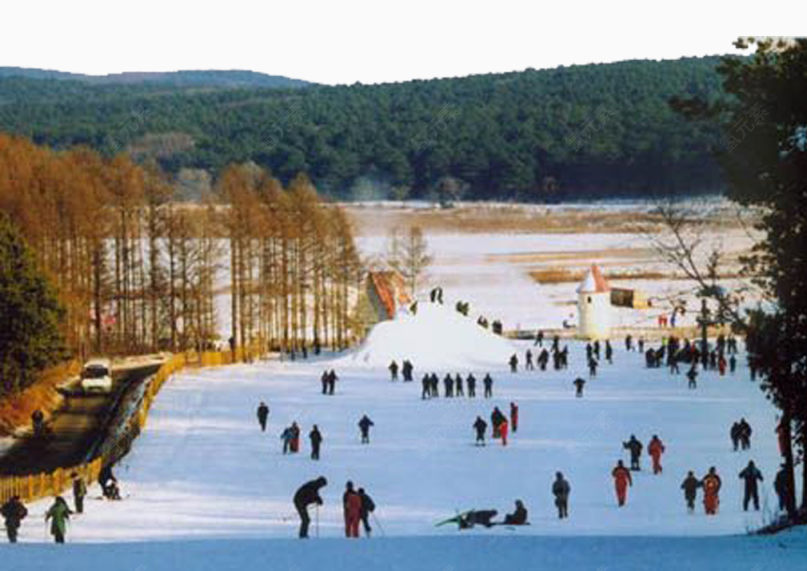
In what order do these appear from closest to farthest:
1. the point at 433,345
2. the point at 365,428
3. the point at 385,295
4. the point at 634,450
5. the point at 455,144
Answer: the point at 634,450 → the point at 365,428 → the point at 433,345 → the point at 385,295 → the point at 455,144

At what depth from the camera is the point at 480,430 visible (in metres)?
31.9

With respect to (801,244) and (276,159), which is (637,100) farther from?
(801,244)

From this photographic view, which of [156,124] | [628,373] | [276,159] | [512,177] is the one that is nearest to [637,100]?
[512,177]

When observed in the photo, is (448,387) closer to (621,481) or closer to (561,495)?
(621,481)

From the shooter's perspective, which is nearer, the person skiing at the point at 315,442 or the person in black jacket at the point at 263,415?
the person skiing at the point at 315,442

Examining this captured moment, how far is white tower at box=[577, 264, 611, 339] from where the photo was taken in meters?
61.9

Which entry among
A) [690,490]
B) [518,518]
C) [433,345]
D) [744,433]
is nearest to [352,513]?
[518,518]

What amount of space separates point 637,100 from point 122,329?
411 feet

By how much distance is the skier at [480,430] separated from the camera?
31.8 meters

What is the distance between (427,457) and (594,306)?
3271 centimetres

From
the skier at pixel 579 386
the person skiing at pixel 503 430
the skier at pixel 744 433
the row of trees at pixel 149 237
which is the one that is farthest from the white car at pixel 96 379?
the skier at pixel 744 433

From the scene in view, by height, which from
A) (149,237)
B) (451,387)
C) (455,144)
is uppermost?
(455,144)

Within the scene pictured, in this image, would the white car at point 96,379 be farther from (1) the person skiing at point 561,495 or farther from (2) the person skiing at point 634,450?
(1) the person skiing at point 561,495

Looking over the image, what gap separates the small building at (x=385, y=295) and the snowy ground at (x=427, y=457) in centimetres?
1315
